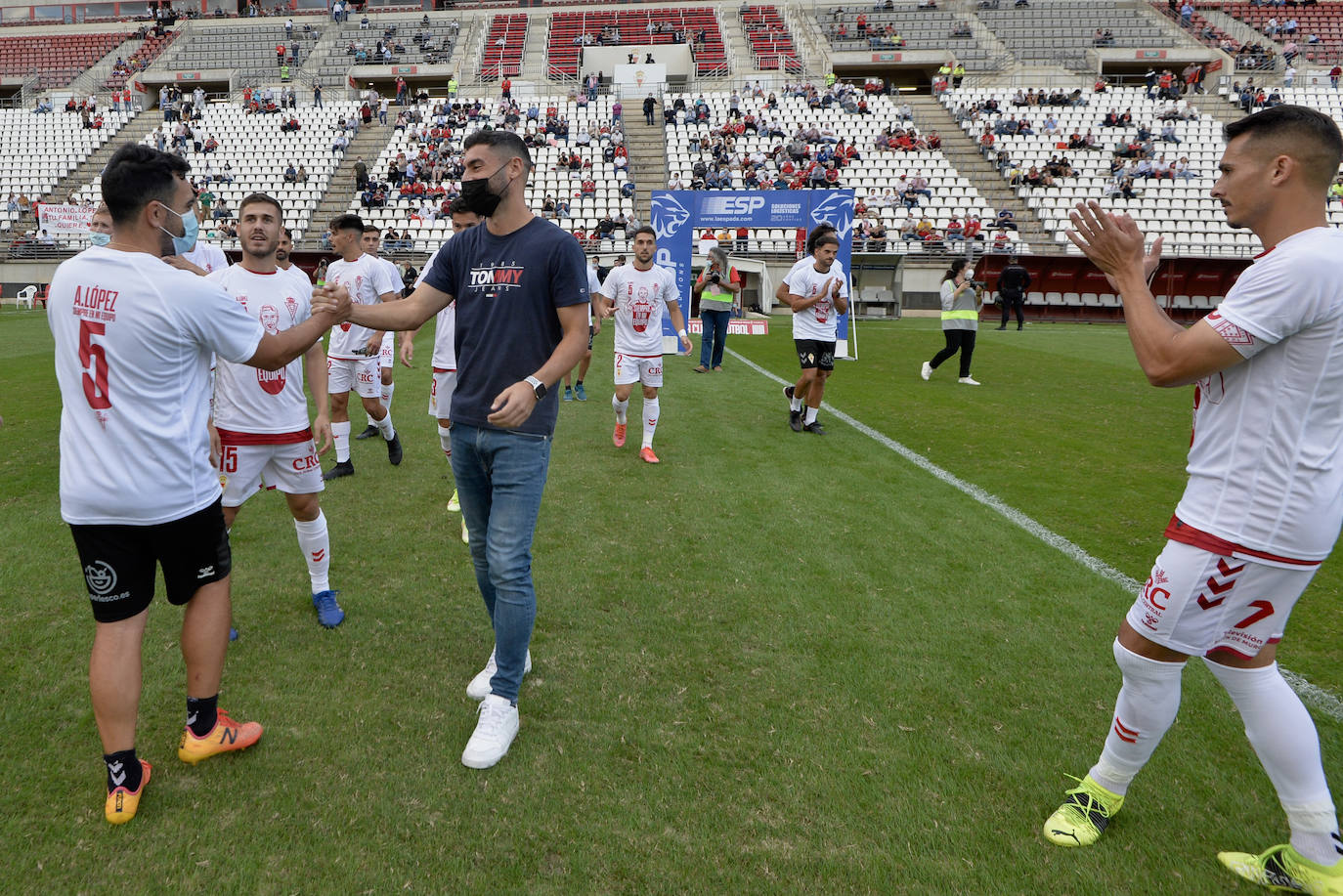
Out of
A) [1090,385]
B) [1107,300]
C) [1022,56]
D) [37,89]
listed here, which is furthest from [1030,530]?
[37,89]

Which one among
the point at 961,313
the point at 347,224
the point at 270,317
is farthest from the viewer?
the point at 961,313

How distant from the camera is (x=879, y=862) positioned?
2414 millimetres

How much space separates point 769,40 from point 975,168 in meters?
16.9

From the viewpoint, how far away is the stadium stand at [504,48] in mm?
41031

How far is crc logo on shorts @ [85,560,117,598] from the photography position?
250cm

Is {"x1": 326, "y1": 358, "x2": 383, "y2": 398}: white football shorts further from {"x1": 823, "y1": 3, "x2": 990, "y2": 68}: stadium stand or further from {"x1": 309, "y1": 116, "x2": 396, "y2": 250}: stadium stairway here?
{"x1": 823, "y1": 3, "x2": 990, "y2": 68}: stadium stand

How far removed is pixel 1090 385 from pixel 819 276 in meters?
6.43

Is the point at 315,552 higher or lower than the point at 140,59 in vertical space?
lower

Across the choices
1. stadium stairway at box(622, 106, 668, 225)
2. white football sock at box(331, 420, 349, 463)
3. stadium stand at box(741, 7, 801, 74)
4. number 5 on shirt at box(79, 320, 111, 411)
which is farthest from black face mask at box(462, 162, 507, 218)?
stadium stand at box(741, 7, 801, 74)

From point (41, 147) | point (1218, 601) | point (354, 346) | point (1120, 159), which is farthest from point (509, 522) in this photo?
point (41, 147)

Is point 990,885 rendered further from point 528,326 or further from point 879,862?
point 528,326

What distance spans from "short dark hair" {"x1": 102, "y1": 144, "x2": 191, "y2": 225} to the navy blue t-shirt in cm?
105

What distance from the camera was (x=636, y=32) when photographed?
43.3 m

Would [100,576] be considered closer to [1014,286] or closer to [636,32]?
[1014,286]
